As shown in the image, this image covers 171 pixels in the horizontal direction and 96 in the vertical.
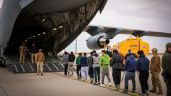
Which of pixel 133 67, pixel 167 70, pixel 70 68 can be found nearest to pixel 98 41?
pixel 70 68

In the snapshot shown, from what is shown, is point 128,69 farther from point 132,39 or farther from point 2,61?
point 2,61

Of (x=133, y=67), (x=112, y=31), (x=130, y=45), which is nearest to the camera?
(x=133, y=67)

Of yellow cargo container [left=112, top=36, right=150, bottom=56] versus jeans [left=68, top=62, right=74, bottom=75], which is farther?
yellow cargo container [left=112, top=36, right=150, bottom=56]

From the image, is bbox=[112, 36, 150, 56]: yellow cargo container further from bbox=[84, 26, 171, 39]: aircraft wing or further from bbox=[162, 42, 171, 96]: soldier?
bbox=[162, 42, 171, 96]: soldier

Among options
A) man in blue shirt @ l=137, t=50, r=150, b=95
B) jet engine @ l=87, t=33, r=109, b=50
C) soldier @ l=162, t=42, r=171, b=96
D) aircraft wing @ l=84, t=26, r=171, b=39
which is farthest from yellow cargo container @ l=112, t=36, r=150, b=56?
soldier @ l=162, t=42, r=171, b=96

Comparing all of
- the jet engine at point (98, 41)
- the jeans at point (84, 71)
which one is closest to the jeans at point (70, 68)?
the jeans at point (84, 71)

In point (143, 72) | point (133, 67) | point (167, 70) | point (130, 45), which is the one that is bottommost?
point (143, 72)

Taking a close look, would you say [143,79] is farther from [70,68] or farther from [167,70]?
[70,68]

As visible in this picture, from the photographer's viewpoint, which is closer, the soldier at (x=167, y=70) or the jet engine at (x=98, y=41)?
the soldier at (x=167, y=70)

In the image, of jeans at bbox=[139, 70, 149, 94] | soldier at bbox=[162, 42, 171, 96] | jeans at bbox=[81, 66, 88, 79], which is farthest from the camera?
jeans at bbox=[81, 66, 88, 79]

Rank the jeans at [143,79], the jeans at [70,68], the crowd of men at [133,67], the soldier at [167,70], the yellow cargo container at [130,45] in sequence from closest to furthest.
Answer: the soldier at [167,70] → the crowd of men at [133,67] → the jeans at [143,79] → the jeans at [70,68] → the yellow cargo container at [130,45]

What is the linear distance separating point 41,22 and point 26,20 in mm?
1172

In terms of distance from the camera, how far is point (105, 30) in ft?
85.2

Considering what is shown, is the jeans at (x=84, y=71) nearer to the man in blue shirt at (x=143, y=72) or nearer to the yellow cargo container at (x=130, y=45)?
the man in blue shirt at (x=143, y=72)
